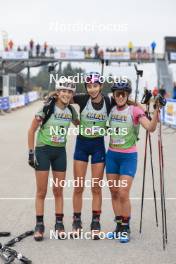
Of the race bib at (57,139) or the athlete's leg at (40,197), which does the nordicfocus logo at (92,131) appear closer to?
the race bib at (57,139)

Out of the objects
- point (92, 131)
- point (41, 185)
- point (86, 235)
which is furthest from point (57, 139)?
point (86, 235)

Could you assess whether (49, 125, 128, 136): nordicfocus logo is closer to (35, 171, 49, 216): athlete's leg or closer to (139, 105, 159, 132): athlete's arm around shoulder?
(139, 105, 159, 132): athlete's arm around shoulder

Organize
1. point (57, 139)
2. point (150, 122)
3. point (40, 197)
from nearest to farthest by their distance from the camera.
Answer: point (150, 122) < point (57, 139) < point (40, 197)

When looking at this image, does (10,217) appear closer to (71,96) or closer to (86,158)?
(86,158)

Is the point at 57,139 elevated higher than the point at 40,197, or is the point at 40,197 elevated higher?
the point at 57,139

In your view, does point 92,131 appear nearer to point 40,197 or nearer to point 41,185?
point 41,185

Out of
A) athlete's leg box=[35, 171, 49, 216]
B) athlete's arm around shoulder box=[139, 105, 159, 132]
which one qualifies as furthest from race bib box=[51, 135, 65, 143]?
athlete's arm around shoulder box=[139, 105, 159, 132]

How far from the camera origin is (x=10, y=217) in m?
7.12

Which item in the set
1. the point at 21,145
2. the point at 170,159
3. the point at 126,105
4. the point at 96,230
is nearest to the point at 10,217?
the point at 96,230

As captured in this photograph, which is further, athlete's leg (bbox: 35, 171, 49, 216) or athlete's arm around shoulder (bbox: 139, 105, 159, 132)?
athlete's leg (bbox: 35, 171, 49, 216)

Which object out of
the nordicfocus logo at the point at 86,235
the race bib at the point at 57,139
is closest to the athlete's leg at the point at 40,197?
the nordicfocus logo at the point at 86,235

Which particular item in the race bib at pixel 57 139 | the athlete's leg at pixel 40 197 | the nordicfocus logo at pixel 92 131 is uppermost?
the nordicfocus logo at pixel 92 131

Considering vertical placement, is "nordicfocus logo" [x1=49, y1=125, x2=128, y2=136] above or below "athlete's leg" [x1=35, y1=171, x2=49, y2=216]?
above

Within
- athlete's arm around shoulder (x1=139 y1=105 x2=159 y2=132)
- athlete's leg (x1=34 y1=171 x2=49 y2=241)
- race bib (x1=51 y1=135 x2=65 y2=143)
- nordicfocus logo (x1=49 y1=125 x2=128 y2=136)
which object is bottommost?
athlete's leg (x1=34 y1=171 x2=49 y2=241)
